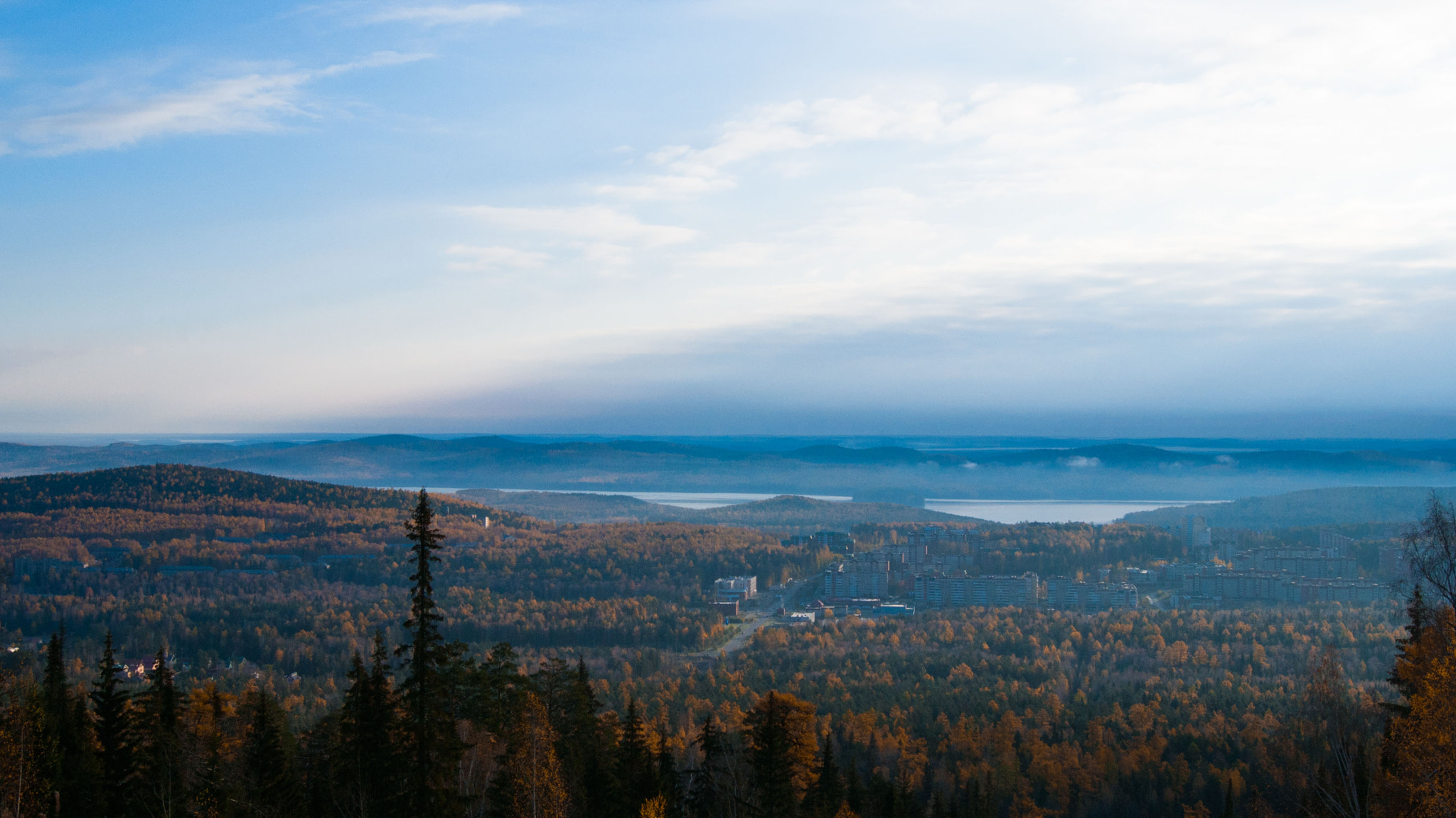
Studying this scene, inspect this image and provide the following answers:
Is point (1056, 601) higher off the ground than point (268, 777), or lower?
lower

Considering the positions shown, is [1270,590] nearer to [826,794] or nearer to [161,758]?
[826,794]

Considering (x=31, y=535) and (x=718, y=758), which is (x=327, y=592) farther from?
(x=718, y=758)

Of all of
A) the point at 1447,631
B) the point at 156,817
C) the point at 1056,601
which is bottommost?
the point at 1056,601

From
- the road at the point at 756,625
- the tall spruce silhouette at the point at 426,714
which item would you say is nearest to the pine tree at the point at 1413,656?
the tall spruce silhouette at the point at 426,714

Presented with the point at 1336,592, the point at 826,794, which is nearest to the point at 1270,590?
the point at 1336,592

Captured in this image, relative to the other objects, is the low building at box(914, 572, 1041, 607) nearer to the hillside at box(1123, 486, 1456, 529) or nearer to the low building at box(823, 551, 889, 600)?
the low building at box(823, 551, 889, 600)

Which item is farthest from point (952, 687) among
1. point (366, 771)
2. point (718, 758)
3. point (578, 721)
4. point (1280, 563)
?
point (1280, 563)
